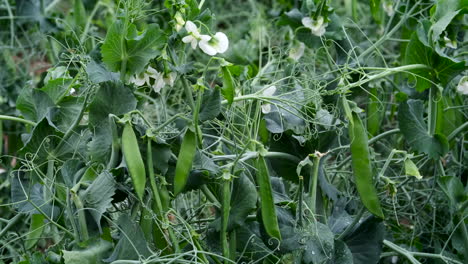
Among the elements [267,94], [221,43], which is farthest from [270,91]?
[221,43]

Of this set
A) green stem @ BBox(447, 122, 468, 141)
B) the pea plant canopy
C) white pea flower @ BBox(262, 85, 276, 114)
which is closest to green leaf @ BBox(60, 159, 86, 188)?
the pea plant canopy

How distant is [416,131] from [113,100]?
24.1 inches

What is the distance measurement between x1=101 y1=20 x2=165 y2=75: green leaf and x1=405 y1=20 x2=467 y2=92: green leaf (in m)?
0.50

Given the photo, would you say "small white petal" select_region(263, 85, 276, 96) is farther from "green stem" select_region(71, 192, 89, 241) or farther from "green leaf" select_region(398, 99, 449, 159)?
"green stem" select_region(71, 192, 89, 241)

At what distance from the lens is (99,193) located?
1.17 meters

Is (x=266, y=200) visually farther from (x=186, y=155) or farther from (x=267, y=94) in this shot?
(x=267, y=94)

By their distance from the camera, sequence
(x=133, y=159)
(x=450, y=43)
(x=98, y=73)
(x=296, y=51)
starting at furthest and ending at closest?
(x=296, y=51) → (x=450, y=43) → (x=98, y=73) → (x=133, y=159)

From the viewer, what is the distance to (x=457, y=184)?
141 centimetres

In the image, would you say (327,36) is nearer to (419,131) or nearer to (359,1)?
(419,131)

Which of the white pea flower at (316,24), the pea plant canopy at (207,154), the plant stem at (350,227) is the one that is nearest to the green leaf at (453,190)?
the pea plant canopy at (207,154)

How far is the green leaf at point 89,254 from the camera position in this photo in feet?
3.62

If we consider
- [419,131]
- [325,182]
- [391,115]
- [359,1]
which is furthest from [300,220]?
[359,1]

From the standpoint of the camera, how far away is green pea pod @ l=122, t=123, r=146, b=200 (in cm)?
111

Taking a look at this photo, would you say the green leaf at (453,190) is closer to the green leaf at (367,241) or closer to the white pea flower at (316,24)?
the green leaf at (367,241)
